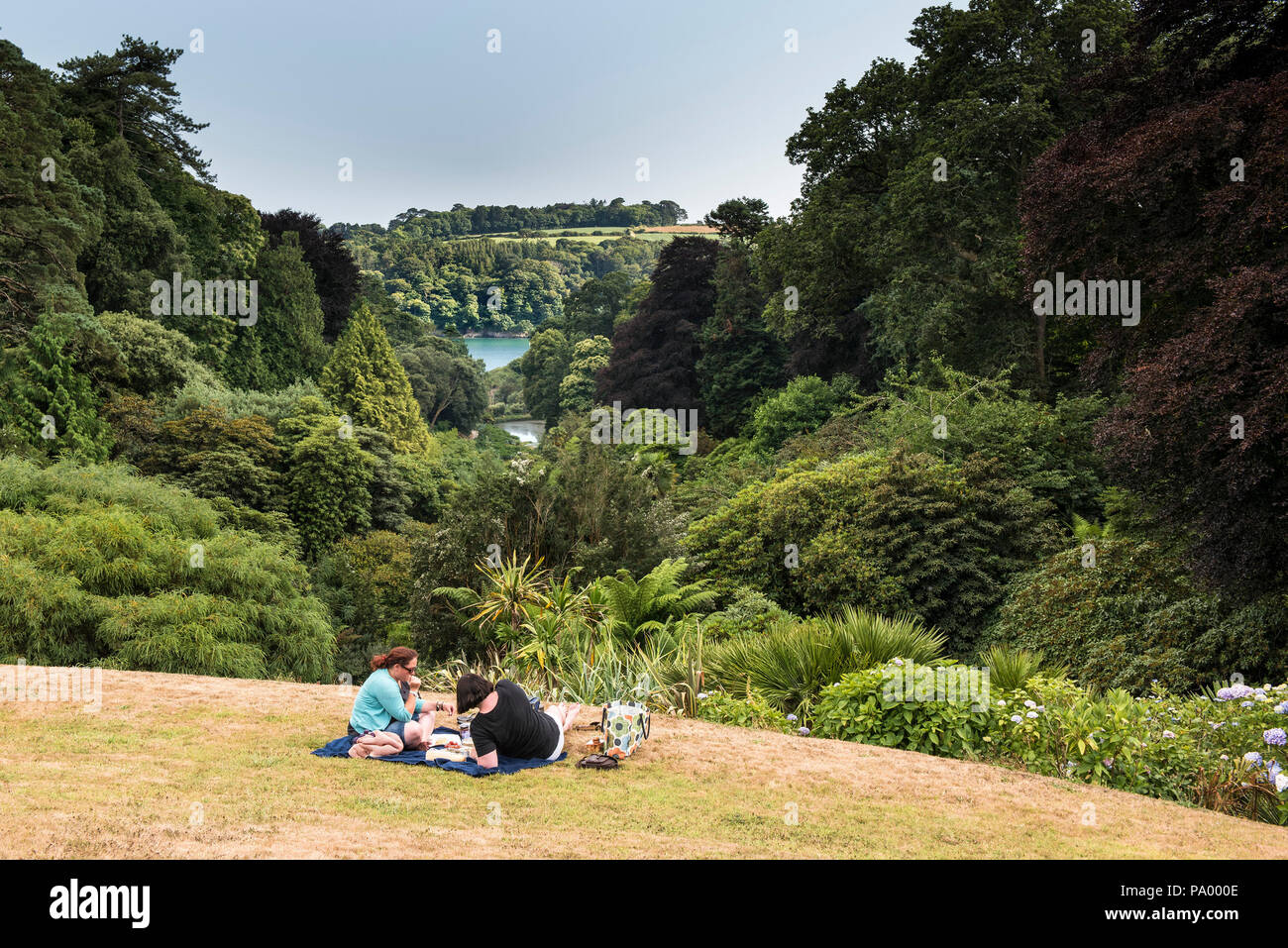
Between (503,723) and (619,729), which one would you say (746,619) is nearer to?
(619,729)

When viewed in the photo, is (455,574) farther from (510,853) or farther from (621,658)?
(510,853)

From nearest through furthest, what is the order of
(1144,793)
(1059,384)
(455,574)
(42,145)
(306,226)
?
(1144,793)
(455,574)
(1059,384)
(42,145)
(306,226)

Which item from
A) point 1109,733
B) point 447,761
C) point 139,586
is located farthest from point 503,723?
point 139,586

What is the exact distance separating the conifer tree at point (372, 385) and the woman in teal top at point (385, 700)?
35287 mm

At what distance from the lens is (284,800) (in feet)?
20.5

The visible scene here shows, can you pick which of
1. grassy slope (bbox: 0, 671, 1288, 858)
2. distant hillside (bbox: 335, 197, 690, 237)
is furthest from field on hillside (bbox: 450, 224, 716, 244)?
grassy slope (bbox: 0, 671, 1288, 858)

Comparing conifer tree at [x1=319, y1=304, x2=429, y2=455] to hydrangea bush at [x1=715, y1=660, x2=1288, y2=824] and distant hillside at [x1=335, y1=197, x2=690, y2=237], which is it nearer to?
hydrangea bush at [x1=715, y1=660, x2=1288, y2=824]

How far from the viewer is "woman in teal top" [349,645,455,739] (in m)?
7.59

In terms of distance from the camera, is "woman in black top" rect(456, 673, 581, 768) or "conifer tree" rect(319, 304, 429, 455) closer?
"woman in black top" rect(456, 673, 581, 768)

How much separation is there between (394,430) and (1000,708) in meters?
38.9

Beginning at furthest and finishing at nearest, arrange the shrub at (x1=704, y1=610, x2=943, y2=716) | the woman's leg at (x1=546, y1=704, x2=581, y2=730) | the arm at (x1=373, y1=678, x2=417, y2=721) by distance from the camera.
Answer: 1. the shrub at (x1=704, y1=610, x2=943, y2=716)
2. the woman's leg at (x1=546, y1=704, x2=581, y2=730)
3. the arm at (x1=373, y1=678, x2=417, y2=721)

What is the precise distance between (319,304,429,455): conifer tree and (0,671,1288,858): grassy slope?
35.4 m

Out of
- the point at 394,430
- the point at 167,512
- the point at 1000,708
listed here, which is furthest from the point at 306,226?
the point at 1000,708

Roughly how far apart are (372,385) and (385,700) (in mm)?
38599
